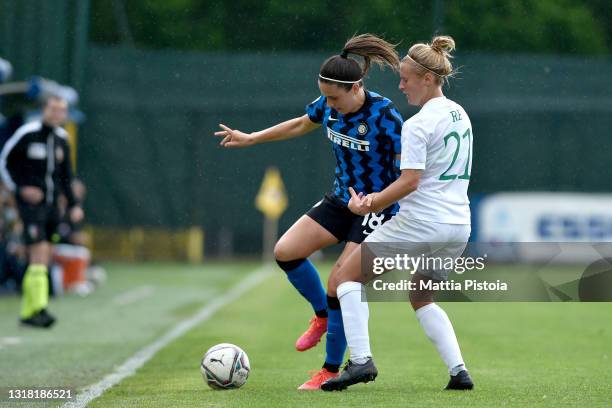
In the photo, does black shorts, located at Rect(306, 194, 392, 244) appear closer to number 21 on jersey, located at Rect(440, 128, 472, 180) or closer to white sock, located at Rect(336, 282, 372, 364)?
white sock, located at Rect(336, 282, 372, 364)

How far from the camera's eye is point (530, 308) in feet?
42.4

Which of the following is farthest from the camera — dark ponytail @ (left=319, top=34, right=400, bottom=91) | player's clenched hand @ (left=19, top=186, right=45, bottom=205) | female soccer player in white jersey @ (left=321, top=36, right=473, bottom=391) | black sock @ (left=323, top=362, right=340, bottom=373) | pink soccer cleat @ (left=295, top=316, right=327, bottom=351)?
player's clenched hand @ (left=19, top=186, right=45, bottom=205)

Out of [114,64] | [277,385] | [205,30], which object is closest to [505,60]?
[205,30]

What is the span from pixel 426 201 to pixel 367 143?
59cm

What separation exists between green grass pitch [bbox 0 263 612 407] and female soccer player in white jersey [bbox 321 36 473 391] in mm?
236

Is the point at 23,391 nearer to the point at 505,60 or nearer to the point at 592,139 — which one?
the point at 505,60

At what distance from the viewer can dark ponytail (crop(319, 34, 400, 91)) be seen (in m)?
6.10

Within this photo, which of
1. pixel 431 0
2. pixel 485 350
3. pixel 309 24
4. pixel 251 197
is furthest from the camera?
pixel 251 197

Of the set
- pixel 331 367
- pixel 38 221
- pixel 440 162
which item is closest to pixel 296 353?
pixel 331 367

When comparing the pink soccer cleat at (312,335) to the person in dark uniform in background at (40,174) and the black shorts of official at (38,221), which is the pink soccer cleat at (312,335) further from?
the black shorts of official at (38,221)

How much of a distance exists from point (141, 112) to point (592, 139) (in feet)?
25.5

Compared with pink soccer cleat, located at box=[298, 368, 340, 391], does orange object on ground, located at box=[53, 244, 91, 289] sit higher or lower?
lower

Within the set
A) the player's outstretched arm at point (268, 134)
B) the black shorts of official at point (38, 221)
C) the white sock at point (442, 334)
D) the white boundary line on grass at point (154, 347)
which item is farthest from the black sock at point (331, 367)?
the black shorts of official at point (38, 221)

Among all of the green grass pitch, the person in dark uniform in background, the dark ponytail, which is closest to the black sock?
the green grass pitch
